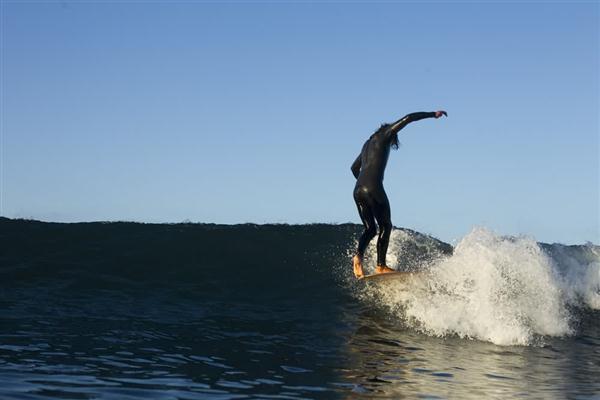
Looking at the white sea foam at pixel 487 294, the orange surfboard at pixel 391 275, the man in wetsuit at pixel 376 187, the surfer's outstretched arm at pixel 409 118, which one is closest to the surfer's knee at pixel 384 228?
the man in wetsuit at pixel 376 187

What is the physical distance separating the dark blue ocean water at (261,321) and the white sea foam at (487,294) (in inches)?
1.1

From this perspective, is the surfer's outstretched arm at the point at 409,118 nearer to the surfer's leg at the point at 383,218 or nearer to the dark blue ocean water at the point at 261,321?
the surfer's leg at the point at 383,218

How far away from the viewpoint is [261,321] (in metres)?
9.24

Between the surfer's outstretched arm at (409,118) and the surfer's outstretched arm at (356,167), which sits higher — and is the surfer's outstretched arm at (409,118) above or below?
above

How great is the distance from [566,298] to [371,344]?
529 cm

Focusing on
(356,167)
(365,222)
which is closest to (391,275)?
(365,222)

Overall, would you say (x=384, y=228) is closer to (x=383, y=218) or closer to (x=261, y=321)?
(x=383, y=218)

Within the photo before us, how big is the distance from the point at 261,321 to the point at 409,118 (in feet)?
11.5

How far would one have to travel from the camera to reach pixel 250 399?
5227 mm

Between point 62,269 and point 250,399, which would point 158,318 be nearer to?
point 62,269

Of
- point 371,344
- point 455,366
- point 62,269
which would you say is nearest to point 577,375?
point 455,366

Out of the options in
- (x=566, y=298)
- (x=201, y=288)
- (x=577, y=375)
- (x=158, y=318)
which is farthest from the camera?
(x=566, y=298)

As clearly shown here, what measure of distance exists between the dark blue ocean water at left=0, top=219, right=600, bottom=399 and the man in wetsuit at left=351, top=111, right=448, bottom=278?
0.94 metres

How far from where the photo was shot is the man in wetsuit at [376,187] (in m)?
9.77
